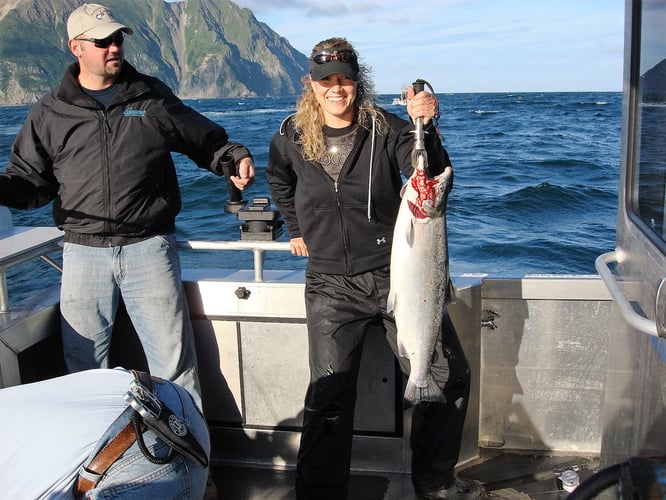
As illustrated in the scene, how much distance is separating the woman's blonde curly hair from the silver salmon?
2.02ft

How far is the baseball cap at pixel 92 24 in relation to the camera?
11.4 feet

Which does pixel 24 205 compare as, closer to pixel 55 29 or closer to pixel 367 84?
pixel 367 84

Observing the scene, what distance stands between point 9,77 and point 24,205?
6909 inches

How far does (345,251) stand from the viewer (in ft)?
10.8

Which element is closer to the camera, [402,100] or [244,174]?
[402,100]

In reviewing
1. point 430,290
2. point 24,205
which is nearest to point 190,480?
point 430,290

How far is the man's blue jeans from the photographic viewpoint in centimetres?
361

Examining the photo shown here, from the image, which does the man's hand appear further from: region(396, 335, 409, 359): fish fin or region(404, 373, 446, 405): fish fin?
region(404, 373, 446, 405): fish fin

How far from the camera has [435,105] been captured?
2.89 metres

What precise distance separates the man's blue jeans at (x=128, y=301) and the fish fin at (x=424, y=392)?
1358 mm

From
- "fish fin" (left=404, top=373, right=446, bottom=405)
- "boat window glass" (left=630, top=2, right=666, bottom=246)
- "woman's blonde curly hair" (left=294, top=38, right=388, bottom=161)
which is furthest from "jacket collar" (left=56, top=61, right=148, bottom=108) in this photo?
"boat window glass" (left=630, top=2, right=666, bottom=246)

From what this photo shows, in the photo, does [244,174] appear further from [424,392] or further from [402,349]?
[424,392]

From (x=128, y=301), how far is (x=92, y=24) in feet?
4.95

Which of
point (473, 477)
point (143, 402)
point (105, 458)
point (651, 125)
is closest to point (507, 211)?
point (473, 477)
